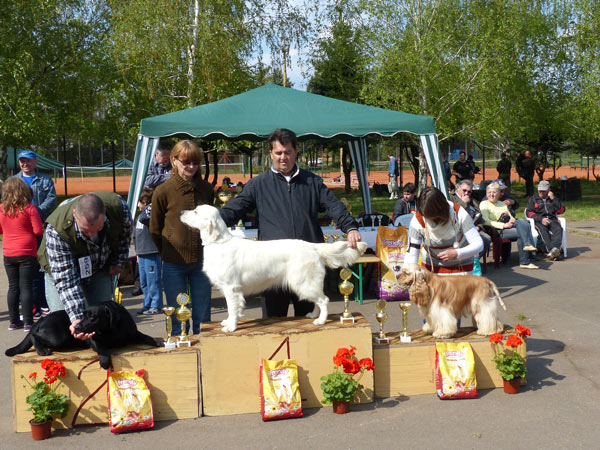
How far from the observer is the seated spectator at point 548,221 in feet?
33.2

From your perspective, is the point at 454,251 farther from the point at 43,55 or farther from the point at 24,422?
the point at 43,55

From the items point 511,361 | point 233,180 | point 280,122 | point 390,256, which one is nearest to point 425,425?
point 511,361

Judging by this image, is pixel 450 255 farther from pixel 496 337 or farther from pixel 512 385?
pixel 512 385

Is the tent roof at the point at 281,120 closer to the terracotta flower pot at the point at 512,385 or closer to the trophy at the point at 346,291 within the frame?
the trophy at the point at 346,291

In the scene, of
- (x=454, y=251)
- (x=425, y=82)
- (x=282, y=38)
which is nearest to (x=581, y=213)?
(x=425, y=82)

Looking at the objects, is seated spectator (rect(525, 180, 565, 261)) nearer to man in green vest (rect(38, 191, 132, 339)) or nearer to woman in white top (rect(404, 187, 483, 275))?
woman in white top (rect(404, 187, 483, 275))

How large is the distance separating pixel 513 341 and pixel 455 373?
48cm

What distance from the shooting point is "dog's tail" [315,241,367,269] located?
406cm

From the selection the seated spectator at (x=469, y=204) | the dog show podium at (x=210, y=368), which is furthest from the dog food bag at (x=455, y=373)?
the seated spectator at (x=469, y=204)

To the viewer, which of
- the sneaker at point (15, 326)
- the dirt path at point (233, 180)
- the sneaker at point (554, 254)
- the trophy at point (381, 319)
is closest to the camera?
the trophy at point (381, 319)

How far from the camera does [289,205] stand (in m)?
4.21

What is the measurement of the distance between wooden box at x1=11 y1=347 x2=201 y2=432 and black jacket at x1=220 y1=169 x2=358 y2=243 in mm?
1028

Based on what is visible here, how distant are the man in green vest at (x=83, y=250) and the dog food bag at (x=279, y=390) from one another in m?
1.19

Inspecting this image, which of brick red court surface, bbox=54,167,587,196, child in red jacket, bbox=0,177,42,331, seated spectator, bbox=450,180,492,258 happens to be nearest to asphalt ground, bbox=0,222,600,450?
child in red jacket, bbox=0,177,42,331
